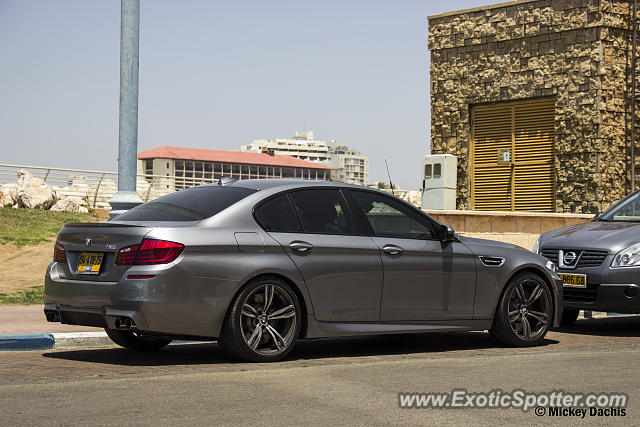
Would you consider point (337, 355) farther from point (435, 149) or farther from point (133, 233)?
point (435, 149)

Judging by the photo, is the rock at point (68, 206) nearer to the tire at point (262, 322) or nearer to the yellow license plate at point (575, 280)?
the yellow license plate at point (575, 280)

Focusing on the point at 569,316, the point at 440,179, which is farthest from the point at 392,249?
the point at 440,179

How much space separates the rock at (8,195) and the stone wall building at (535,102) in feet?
42.6

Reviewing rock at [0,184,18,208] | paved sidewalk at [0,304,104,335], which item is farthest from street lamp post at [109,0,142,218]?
rock at [0,184,18,208]

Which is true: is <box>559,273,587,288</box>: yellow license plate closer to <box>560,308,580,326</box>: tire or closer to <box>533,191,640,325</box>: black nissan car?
<box>533,191,640,325</box>: black nissan car

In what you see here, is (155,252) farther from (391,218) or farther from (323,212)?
(391,218)

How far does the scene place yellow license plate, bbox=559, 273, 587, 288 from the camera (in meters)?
10.3

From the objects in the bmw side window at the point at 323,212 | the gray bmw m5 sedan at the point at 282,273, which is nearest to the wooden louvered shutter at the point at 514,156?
the gray bmw m5 sedan at the point at 282,273

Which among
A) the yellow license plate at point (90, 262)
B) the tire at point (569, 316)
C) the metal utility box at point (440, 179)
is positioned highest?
the metal utility box at point (440, 179)

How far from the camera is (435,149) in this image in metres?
27.1

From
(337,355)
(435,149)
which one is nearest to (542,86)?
(435,149)

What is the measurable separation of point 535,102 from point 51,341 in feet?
60.2

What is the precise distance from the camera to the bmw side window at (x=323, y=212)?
804 centimetres

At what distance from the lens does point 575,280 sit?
1035 centimetres
